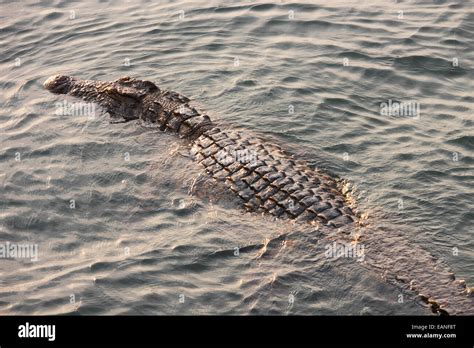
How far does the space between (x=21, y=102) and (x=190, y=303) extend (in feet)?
20.2

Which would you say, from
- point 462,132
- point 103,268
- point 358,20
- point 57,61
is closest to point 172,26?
point 57,61

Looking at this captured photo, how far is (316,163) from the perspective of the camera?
10.6 m

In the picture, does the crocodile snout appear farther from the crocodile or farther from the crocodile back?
the crocodile back

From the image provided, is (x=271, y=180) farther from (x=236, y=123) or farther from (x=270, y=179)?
(x=236, y=123)

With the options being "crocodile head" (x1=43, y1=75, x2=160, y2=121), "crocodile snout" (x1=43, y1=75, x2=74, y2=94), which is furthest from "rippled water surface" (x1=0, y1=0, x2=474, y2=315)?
"crocodile head" (x1=43, y1=75, x2=160, y2=121)

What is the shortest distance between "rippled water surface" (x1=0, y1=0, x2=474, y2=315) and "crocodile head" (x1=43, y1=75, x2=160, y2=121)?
319mm

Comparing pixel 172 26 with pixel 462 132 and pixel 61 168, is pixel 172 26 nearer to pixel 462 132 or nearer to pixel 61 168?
pixel 61 168

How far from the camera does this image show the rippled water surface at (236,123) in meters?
8.55

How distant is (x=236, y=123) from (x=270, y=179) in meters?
2.35

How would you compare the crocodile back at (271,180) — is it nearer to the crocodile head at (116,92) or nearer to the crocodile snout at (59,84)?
the crocodile head at (116,92)

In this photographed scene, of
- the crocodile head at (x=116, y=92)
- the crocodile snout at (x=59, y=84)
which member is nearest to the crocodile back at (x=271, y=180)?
the crocodile head at (x=116, y=92)

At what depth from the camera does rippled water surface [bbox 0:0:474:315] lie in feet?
28.1

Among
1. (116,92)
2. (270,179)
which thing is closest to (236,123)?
(116,92)

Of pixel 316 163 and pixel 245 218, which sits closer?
pixel 245 218
